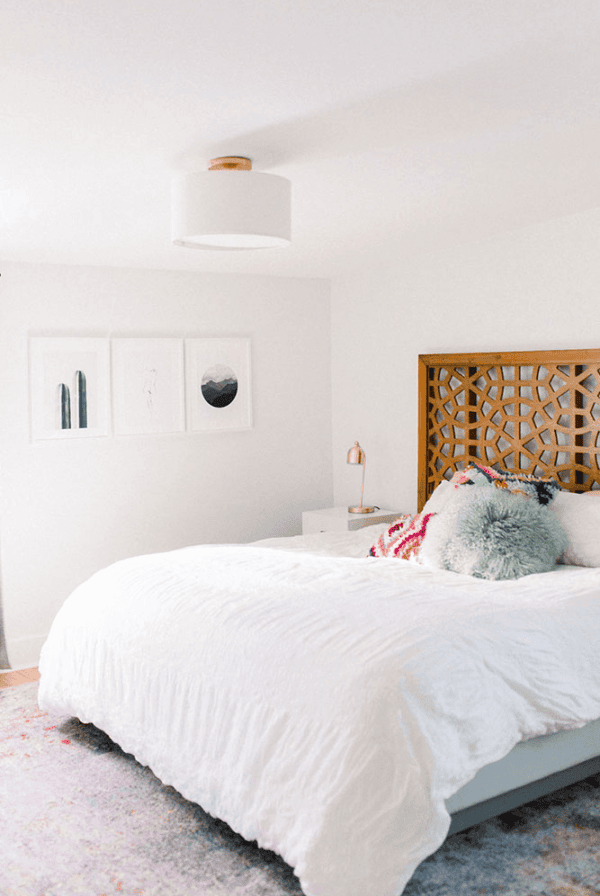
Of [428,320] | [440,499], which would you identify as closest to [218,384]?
[428,320]

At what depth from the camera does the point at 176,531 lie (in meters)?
5.43

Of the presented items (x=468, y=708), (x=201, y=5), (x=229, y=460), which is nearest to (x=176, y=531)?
(x=229, y=460)

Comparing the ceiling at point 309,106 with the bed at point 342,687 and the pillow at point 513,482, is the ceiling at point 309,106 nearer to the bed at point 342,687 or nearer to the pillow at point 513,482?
the pillow at point 513,482

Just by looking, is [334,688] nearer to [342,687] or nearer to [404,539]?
[342,687]

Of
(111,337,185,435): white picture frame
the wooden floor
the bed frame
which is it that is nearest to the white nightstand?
the bed frame

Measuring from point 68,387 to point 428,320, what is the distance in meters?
2.14

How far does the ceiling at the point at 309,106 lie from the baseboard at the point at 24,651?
2.25 meters

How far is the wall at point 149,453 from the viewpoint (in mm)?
4859

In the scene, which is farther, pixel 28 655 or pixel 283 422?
pixel 283 422

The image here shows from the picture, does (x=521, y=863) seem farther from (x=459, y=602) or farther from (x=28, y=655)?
(x=28, y=655)

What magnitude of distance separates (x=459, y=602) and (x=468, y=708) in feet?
1.65

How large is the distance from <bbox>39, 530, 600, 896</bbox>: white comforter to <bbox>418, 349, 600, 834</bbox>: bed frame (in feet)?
1.78

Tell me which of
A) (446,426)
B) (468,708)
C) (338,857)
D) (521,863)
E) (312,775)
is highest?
(446,426)

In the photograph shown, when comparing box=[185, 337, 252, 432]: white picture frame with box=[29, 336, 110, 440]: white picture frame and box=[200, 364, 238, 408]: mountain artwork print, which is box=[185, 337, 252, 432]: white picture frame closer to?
box=[200, 364, 238, 408]: mountain artwork print
